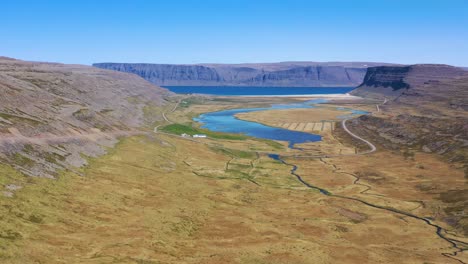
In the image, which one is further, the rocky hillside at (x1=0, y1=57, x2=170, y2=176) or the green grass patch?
the green grass patch

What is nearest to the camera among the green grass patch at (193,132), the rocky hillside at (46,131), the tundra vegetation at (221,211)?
the tundra vegetation at (221,211)

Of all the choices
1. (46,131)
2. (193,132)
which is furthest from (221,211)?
(193,132)

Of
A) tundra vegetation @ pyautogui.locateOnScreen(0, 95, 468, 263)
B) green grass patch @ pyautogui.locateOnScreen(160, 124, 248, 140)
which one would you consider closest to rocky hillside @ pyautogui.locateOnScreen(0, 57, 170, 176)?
tundra vegetation @ pyautogui.locateOnScreen(0, 95, 468, 263)

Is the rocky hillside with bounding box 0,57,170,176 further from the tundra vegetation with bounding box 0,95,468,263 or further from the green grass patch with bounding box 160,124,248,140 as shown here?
the green grass patch with bounding box 160,124,248,140

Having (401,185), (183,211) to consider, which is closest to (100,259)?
(183,211)

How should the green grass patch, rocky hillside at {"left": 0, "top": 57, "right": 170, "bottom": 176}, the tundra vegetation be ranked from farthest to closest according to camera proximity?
the green grass patch < rocky hillside at {"left": 0, "top": 57, "right": 170, "bottom": 176} < the tundra vegetation

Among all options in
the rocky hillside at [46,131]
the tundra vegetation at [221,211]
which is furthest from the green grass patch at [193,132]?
the tundra vegetation at [221,211]

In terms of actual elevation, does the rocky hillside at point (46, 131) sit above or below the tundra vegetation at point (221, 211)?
above

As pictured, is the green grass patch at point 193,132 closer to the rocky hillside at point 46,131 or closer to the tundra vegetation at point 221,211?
the rocky hillside at point 46,131

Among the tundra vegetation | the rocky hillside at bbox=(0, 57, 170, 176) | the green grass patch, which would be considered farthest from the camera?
the green grass patch

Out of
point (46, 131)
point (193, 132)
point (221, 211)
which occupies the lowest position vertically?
point (221, 211)

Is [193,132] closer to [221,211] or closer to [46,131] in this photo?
[46,131]

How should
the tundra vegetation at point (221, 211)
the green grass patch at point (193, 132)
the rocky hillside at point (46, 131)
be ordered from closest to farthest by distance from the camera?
the tundra vegetation at point (221, 211)
the rocky hillside at point (46, 131)
the green grass patch at point (193, 132)
